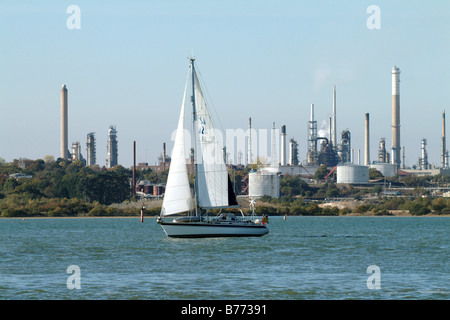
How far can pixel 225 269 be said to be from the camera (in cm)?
4444

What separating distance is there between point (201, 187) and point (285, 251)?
9.53 m

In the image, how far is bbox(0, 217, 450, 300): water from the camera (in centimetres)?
3462

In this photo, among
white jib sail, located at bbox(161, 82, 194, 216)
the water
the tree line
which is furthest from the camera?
the tree line

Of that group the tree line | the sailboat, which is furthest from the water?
the tree line

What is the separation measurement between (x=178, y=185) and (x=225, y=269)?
18.0 m

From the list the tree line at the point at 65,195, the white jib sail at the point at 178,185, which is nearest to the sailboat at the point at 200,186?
the white jib sail at the point at 178,185

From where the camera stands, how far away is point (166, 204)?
6150cm

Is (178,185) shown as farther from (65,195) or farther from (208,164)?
(65,195)

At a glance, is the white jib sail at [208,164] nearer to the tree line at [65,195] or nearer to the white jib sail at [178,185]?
the white jib sail at [178,185]

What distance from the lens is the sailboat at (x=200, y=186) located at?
6153cm

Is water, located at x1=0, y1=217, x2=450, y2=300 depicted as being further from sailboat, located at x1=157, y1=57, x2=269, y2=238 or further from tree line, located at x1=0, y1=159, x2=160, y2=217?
tree line, located at x1=0, y1=159, x2=160, y2=217
